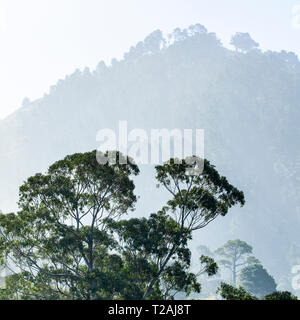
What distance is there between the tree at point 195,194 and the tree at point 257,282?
135 feet

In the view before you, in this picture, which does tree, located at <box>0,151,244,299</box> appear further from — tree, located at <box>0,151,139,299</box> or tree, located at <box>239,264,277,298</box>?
tree, located at <box>239,264,277,298</box>

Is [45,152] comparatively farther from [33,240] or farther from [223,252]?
[33,240]

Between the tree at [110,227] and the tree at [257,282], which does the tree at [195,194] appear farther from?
the tree at [257,282]

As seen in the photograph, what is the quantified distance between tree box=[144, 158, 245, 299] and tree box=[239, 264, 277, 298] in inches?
1625

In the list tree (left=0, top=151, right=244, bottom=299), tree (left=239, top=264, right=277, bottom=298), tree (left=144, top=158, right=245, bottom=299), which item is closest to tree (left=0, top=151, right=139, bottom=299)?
tree (left=0, top=151, right=244, bottom=299)

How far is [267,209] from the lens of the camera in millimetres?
159750

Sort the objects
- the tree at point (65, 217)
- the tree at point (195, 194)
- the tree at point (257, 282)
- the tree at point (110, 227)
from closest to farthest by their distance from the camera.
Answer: the tree at point (195, 194), the tree at point (110, 227), the tree at point (65, 217), the tree at point (257, 282)

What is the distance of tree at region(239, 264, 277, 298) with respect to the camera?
50.6m

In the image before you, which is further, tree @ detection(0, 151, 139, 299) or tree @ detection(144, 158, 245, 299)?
tree @ detection(0, 151, 139, 299)

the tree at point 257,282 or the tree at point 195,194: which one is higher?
the tree at point 195,194

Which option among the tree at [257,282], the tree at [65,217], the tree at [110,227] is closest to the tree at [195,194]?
the tree at [110,227]

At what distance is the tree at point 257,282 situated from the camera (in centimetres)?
5056

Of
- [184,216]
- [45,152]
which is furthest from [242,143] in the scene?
[184,216]
